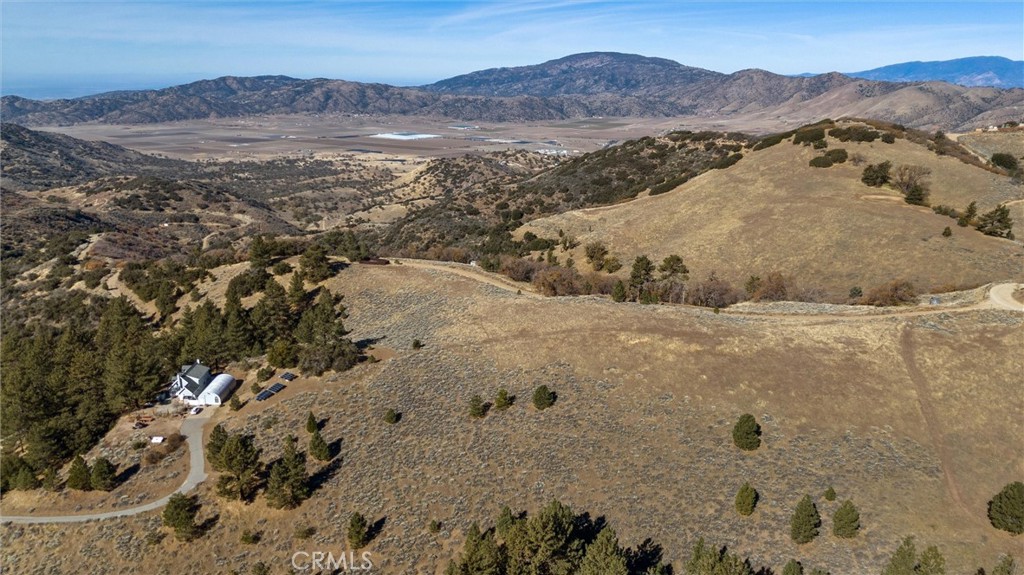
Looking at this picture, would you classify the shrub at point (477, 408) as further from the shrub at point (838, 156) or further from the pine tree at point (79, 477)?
the shrub at point (838, 156)

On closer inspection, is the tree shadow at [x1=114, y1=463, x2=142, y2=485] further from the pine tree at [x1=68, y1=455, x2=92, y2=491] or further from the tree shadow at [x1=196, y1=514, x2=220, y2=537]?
the tree shadow at [x1=196, y1=514, x2=220, y2=537]

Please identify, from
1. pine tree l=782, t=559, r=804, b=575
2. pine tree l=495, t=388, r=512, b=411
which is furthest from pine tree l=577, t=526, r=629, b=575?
pine tree l=495, t=388, r=512, b=411

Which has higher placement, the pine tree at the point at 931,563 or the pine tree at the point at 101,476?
the pine tree at the point at 931,563

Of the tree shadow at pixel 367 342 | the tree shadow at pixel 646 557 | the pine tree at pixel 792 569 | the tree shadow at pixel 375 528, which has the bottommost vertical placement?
the tree shadow at pixel 375 528

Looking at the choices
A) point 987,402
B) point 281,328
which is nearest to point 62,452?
point 281,328

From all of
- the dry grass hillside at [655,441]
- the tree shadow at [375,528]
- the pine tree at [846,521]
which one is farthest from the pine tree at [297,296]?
the pine tree at [846,521]
